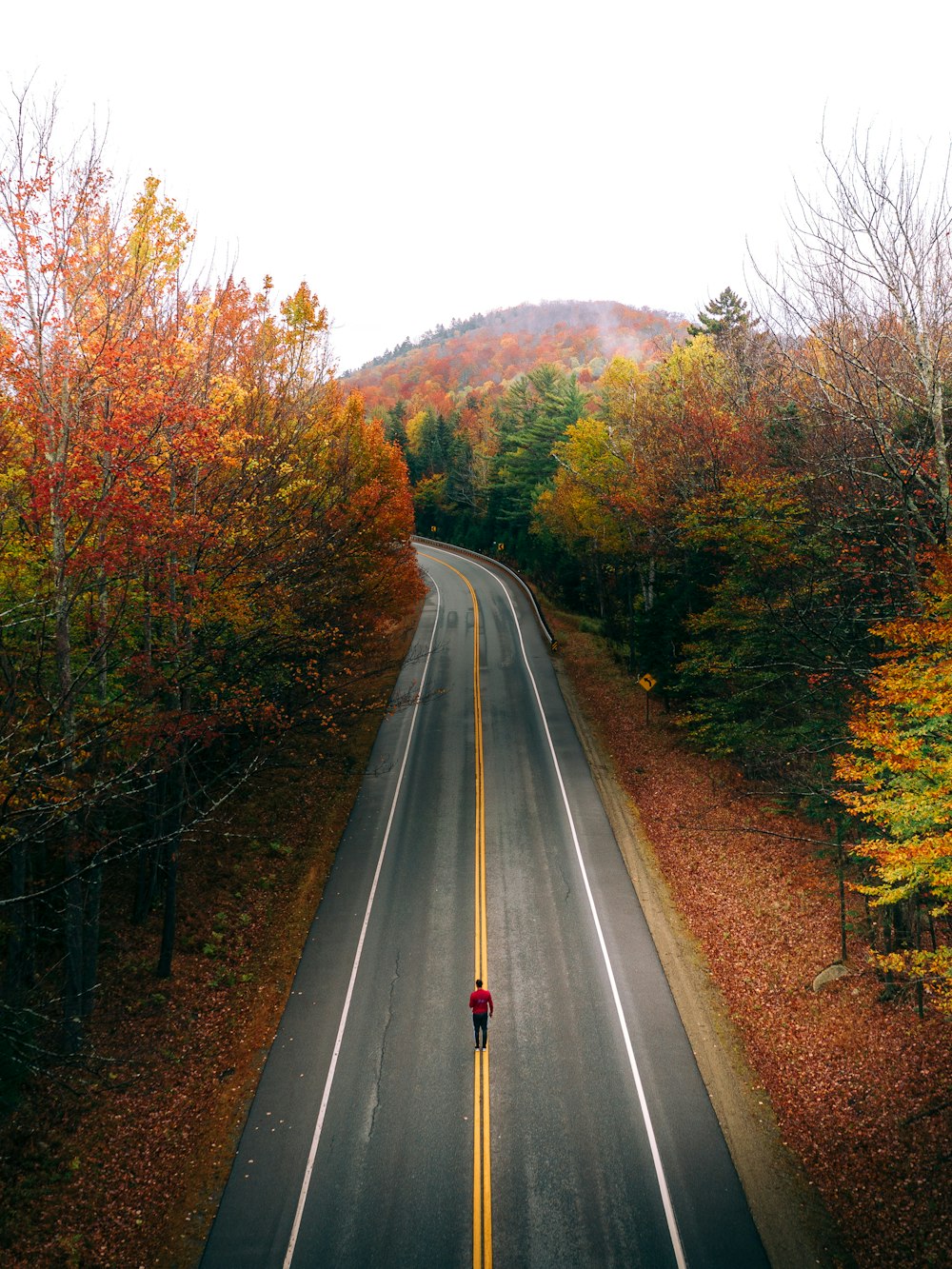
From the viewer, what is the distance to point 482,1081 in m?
12.2

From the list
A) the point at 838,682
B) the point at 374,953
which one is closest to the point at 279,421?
the point at 374,953

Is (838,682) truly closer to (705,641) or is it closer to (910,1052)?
(705,641)

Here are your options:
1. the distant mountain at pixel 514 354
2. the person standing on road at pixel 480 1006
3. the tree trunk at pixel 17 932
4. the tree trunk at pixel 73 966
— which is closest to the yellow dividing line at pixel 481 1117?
the person standing on road at pixel 480 1006

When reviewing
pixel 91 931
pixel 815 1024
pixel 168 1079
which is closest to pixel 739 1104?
pixel 815 1024

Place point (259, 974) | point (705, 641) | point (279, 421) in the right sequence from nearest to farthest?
point (259, 974) < point (279, 421) < point (705, 641)

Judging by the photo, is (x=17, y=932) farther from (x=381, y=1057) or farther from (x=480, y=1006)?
(x=480, y=1006)

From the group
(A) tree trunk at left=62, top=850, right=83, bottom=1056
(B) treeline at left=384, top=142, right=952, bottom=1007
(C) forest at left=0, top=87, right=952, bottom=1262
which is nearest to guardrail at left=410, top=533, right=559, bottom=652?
(B) treeline at left=384, top=142, right=952, bottom=1007

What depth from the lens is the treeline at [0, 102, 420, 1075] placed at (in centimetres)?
950

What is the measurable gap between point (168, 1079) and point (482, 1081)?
5.64 metres

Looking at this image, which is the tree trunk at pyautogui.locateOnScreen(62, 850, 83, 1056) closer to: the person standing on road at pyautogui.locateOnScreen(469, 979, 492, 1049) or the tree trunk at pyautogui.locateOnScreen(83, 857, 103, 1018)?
the tree trunk at pyautogui.locateOnScreen(83, 857, 103, 1018)

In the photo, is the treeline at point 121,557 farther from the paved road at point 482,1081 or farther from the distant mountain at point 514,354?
the distant mountain at point 514,354

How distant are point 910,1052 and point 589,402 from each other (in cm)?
4715

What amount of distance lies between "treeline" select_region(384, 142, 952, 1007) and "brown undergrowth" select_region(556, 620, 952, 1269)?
994mm

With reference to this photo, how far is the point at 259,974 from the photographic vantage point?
1493 centimetres
